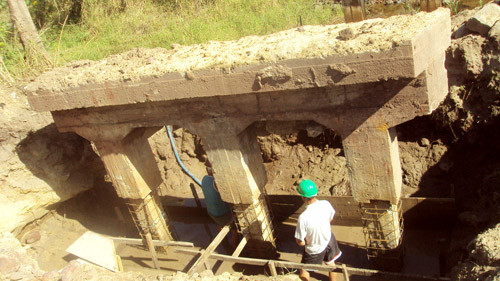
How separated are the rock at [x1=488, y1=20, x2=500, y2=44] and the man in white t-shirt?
3.58 metres

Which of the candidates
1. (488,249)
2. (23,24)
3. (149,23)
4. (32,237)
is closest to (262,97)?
(488,249)

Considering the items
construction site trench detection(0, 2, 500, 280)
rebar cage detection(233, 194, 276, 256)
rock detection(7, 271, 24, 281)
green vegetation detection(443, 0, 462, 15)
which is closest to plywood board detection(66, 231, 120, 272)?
construction site trench detection(0, 2, 500, 280)

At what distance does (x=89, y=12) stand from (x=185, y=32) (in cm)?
402

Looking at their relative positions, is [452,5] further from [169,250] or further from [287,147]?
[169,250]

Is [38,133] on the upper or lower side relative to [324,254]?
upper

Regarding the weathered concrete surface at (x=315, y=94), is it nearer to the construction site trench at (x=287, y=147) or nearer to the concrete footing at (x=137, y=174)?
the construction site trench at (x=287, y=147)

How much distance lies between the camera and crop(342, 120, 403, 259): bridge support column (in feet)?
14.5

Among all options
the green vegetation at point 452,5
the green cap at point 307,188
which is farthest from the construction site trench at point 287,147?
the green vegetation at point 452,5

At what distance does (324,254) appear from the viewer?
4.89 m

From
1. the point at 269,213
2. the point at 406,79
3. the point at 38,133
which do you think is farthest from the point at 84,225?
the point at 406,79

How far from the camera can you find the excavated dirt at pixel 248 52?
13.0ft

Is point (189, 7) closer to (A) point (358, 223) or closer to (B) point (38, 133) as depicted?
(B) point (38, 133)

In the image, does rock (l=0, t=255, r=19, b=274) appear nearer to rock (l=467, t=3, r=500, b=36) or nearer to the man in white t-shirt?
the man in white t-shirt

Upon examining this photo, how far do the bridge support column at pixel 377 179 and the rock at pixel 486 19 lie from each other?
2.82 metres
